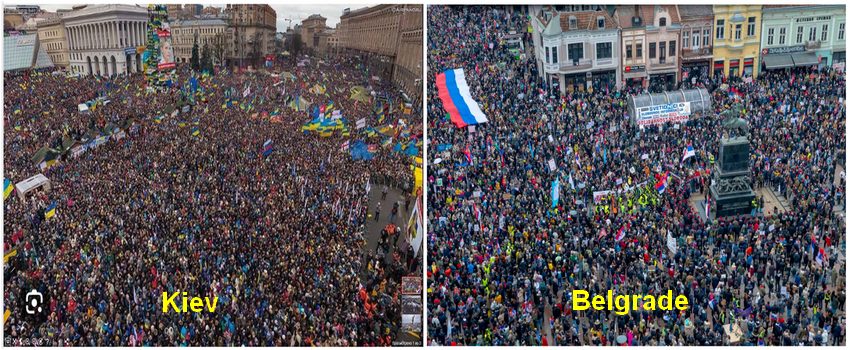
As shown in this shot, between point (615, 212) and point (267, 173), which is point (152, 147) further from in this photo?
point (615, 212)

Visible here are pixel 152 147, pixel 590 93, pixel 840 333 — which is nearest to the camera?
pixel 840 333

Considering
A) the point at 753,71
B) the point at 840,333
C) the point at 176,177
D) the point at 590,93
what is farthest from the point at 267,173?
the point at 753,71

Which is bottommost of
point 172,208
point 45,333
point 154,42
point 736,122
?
point 45,333

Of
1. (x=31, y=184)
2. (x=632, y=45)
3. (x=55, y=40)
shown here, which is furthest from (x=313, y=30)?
(x=632, y=45)

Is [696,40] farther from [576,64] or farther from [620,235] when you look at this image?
[620,235]

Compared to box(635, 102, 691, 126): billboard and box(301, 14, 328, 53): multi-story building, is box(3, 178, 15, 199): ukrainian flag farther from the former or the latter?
box(635, 102, 691, 126): billboard

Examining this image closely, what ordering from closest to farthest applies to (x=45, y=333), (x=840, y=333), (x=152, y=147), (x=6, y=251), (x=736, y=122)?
(x=840, y=333) → (x=45, y=333) → (x=6, y=251) → (x=736, y=122) → (x=152, y=147)

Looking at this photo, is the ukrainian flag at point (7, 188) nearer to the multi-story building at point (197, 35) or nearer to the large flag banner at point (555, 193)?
the multi-story building at point (197, 35)
